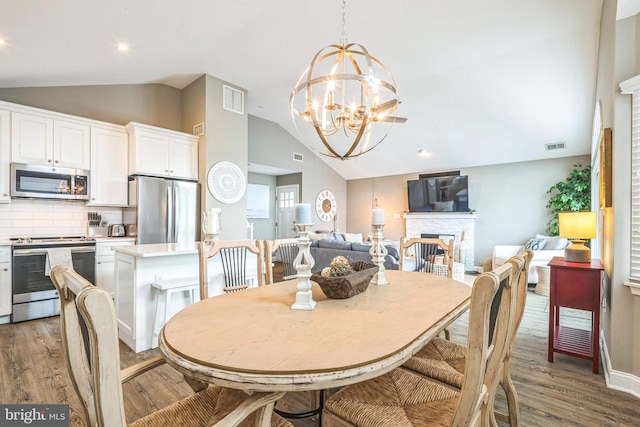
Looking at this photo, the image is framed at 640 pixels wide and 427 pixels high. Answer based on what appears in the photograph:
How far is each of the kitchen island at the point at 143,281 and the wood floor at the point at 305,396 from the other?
190mm

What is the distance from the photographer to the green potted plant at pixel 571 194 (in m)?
5.89

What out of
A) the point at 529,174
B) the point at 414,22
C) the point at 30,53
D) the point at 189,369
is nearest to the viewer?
the point at 189,369

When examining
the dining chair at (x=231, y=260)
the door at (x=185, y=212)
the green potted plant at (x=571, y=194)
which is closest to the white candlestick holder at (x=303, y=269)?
the dining chair at (x=231, y=260)

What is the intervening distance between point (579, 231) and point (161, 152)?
16.8ft

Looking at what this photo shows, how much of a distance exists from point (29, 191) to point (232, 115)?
2857mm

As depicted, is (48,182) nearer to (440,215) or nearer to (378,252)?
(378,252)

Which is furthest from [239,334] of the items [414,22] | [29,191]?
[29,191]

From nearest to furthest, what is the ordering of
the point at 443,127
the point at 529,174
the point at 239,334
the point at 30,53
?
the point at 239,334
the point at 30,53
the point at 443,127
the point at 529,174

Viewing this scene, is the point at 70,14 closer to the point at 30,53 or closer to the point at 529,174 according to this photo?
the point at 30,53

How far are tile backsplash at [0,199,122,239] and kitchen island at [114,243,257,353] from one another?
192 cm

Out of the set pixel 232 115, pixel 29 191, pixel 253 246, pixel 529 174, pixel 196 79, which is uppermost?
pixel 196 79

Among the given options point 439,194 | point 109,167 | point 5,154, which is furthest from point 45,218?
point 439,194

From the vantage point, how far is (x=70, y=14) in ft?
9.08

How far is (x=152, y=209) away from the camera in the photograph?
14.3ft
